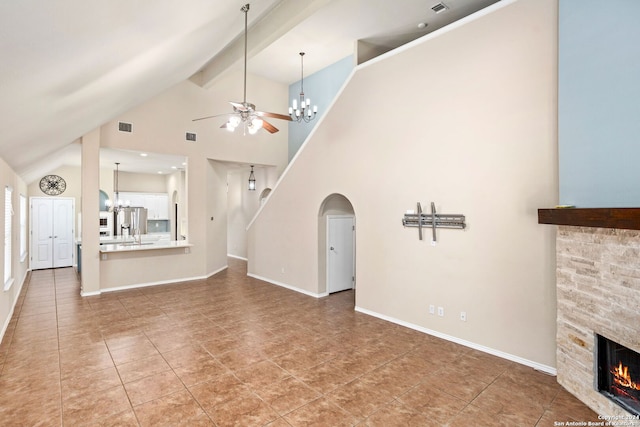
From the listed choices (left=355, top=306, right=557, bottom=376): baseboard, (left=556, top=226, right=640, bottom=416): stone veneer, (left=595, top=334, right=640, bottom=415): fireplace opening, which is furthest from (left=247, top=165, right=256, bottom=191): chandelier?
(left=595, top=334, right=640, bottom=415): fireplace opening

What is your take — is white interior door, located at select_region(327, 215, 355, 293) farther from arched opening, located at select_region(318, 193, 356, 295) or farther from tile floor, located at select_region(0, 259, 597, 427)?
tile floor, located at select_region(0, 259, 597, 427)

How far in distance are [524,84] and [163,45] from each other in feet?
13.4

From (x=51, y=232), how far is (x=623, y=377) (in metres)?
12.8

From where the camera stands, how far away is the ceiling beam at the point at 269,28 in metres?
5.00

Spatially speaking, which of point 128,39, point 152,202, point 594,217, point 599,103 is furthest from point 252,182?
point 594,217

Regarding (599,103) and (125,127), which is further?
(125,127)

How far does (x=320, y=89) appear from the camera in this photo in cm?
895

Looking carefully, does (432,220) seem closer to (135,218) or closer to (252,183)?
(252,183)

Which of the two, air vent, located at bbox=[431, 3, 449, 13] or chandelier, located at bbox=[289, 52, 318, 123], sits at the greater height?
air vent, located at bbox=[431, 3, 449, 13]

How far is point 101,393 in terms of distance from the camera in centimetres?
321

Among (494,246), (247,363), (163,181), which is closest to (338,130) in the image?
(494,246)

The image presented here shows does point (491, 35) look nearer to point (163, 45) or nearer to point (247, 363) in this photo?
point (163, 45)

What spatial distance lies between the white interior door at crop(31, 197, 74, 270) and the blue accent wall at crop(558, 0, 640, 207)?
40.3ft

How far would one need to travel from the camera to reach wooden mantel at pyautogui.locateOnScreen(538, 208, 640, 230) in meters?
2.48
